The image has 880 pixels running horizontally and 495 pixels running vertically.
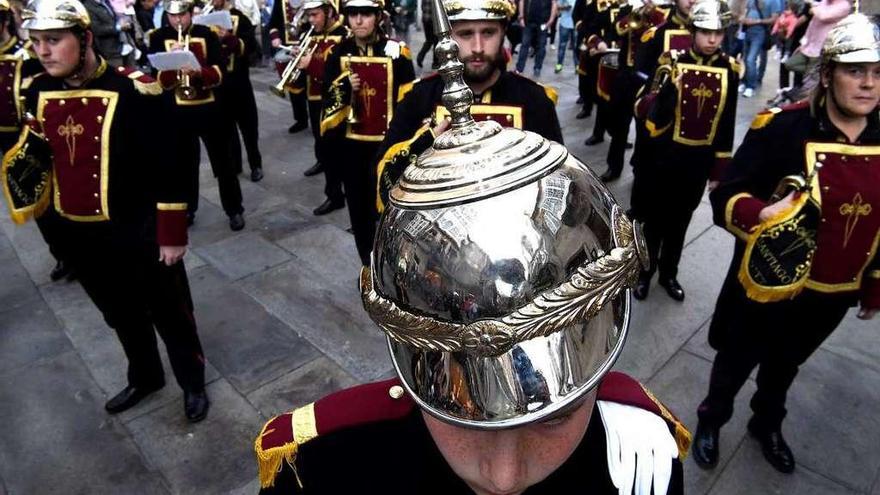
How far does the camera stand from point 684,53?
4.82 m

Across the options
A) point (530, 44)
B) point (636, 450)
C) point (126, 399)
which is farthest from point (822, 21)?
point (126, 399)

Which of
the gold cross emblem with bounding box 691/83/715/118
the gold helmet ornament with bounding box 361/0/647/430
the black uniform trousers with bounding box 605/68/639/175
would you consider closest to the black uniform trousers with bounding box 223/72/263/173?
the black uniform trousers with bounding box 605/68/639/175

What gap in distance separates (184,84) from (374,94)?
2.18 metres

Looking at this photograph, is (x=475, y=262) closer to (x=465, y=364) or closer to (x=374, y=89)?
(x=465, y=364)

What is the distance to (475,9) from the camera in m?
2.88

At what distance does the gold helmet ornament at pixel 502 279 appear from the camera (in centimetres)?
88

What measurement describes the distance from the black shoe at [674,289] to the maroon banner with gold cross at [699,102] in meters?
1.23

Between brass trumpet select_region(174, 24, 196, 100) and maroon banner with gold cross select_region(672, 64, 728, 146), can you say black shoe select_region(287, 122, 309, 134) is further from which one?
maroon banner with gold cross select_region(672, 64, 728, 146)

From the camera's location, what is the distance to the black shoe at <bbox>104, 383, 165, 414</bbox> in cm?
386

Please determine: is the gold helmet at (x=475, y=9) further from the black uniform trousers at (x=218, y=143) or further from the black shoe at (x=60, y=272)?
the black shoe at (x=60, y=272)

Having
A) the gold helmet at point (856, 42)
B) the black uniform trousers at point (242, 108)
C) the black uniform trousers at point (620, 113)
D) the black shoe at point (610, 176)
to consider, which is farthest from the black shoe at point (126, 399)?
the black uniform trousers at point (620, 113)

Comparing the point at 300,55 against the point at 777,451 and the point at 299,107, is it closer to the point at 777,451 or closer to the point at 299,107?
the point at 299,107

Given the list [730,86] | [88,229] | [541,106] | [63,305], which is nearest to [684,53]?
[730,86]

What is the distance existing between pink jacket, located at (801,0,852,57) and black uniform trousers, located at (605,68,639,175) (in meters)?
2.61
